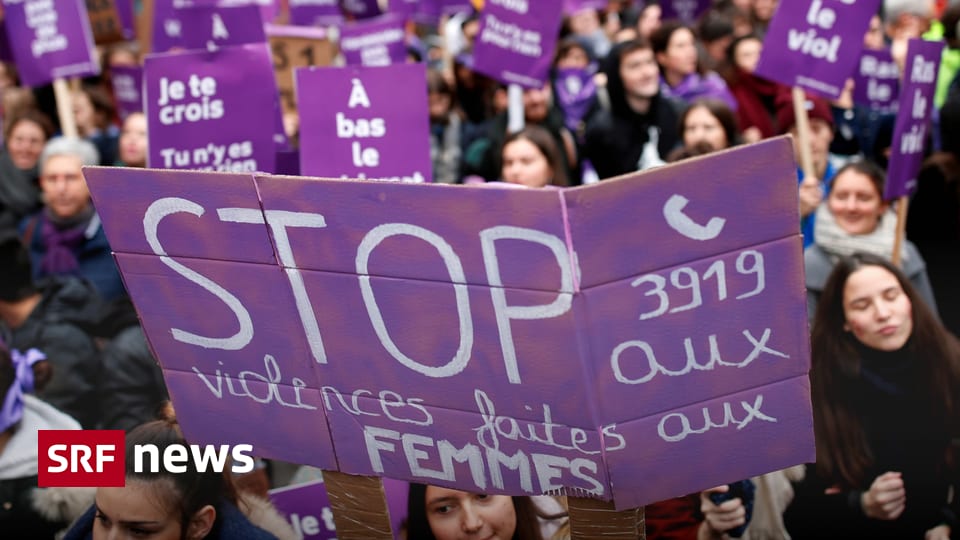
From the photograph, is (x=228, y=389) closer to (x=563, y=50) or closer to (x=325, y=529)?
(x=325, y=529)

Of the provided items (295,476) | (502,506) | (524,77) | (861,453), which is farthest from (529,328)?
(524,77)

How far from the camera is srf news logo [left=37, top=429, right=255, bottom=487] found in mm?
2371

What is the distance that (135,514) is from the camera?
2332mm

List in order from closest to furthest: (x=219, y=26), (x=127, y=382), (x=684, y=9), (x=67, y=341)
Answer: (x=127, y=382), (x=67, y=341), (x=219, y=26), (x=684, y=9)

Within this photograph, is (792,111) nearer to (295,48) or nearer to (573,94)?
(573,94)

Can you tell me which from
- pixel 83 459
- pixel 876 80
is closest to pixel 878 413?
pixel 83 459

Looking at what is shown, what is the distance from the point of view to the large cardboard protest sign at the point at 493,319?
69.4 inches

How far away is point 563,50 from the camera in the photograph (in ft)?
24.7

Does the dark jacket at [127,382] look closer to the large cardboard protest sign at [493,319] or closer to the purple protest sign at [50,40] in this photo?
the large cardboard protest sign at [493,319]

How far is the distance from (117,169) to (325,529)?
112 cm

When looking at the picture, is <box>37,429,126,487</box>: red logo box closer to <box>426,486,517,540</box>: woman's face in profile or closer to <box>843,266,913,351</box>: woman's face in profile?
<box>426,486,517,540</box>: woman's face in profile

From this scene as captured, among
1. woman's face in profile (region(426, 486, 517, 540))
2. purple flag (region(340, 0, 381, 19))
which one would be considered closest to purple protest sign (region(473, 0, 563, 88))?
purple flag (region(340, 0, 381, 19))

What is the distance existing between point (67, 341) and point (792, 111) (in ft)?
12.3

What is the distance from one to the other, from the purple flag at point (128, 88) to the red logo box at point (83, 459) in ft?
14.7
